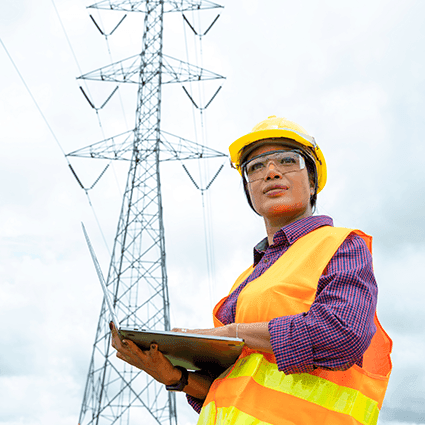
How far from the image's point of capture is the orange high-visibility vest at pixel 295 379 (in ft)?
4.65

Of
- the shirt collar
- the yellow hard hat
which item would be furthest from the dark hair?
the shirt collar

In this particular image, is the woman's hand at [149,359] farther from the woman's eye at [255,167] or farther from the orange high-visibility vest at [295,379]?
the woman's eye at [255,167]

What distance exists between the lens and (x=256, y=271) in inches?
77.2

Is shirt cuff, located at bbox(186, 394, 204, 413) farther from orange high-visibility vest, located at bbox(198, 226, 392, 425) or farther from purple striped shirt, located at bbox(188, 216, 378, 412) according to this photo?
purple striped shirt, located at bbox(188, 216, 378, 412)

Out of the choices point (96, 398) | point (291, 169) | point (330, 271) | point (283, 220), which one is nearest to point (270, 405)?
point (330, 271)

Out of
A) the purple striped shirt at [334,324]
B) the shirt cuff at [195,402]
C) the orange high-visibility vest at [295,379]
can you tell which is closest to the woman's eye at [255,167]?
the orange high-visibility vest at [295,379]

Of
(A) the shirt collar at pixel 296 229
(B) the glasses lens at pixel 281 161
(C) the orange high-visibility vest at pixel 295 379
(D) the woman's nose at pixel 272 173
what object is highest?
(B) the glasses lens at pixel 281 161

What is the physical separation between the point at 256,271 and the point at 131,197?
10404 millimetres

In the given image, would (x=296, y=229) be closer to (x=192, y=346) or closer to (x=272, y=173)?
(x=272, y=173)

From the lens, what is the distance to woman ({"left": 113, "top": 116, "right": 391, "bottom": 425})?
1.36 m

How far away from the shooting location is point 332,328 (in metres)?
1.34

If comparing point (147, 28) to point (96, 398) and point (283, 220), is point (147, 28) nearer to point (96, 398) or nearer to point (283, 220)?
point (96, 398)

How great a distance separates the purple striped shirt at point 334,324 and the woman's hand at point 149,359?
62 centimetres

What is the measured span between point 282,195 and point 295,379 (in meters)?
0.93
